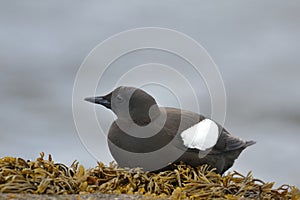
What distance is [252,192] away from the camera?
6.20m

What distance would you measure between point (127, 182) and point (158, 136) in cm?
98

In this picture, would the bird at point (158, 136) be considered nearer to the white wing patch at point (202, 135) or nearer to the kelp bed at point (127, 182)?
the white wing patch at point (202, 135)

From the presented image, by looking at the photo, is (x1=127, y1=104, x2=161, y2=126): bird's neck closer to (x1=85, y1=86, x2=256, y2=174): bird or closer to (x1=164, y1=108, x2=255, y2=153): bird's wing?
(x1=85, y1=86, x2=256, y2=174): bird

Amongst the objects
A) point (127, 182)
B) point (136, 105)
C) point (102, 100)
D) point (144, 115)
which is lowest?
Answer: point (127, 182)

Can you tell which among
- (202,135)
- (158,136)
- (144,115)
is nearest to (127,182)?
(158,136)

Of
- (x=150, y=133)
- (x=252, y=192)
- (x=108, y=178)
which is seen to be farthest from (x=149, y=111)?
(x=252, y=192)

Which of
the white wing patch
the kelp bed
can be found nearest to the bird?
the white wing patch

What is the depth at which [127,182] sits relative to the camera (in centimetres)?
623

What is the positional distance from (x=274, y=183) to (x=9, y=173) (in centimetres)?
299

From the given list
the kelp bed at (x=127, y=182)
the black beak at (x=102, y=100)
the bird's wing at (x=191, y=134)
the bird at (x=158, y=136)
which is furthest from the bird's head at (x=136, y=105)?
the kelp bed at (x=127, y=182)

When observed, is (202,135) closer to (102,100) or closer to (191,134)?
(191,134)

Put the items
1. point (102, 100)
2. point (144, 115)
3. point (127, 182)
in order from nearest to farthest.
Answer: point (127, 182) → point (144, 115) → point (102, 100)

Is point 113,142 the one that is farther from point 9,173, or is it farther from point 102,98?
point 9,173

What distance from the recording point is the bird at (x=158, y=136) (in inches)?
272
